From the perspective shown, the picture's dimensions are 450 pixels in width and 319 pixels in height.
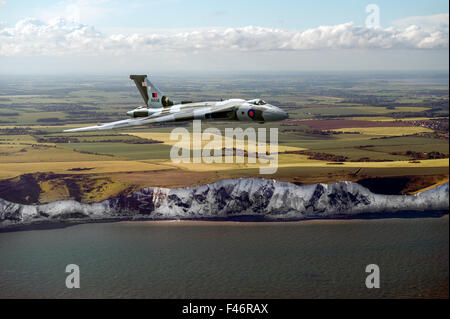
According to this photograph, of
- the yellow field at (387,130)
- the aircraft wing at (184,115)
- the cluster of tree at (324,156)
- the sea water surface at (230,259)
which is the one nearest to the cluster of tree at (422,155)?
the cluster of tree at (324,156)

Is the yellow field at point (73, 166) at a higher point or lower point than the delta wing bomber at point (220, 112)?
lower

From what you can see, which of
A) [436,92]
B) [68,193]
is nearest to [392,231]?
[68,193]

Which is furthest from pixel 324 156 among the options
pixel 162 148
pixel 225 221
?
pixel 162 148

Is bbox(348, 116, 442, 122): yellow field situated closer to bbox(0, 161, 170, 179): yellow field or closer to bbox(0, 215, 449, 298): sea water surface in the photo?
bbox(0, 215, 449, 298): sea water surface

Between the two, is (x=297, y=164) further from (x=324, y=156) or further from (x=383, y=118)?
(x=383, y=118)

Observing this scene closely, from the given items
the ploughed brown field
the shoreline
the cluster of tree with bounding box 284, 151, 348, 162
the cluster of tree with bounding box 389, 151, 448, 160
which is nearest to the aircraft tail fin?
the shoreline

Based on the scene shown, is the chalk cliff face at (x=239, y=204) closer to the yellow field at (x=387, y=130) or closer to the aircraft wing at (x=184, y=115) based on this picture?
the yellow field at (x=387, y=130)

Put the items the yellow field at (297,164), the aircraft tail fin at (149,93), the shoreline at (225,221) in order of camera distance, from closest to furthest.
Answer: the aircraft tail fin at (149,93) < the shoreline at (225,221) < the yellow field at (297,164)
